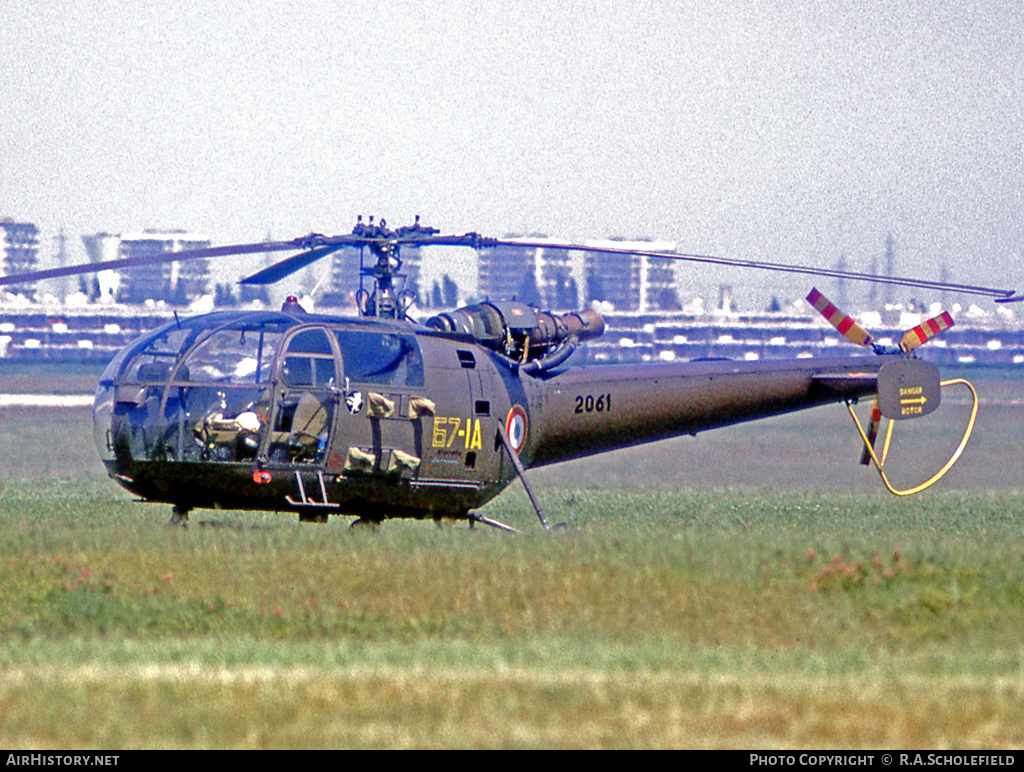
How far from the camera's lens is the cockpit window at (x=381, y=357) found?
16.5m

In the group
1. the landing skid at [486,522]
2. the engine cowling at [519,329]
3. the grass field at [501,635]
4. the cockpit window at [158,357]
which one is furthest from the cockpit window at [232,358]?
the landing skid at [486,522]

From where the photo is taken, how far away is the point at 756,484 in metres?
40.5

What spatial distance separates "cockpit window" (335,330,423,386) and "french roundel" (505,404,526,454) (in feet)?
5.53

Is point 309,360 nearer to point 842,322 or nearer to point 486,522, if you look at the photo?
point 486,522

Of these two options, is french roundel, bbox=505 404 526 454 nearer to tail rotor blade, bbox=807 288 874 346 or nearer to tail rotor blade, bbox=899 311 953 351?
tail rotor blade, bbox=807 288 874 346

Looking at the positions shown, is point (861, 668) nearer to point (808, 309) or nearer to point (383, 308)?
point (383, 308)

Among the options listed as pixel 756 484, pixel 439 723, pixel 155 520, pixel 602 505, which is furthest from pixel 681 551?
pixel 756 484

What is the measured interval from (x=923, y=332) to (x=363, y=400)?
1016 centimetres

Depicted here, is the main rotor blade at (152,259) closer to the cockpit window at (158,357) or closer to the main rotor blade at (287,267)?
the main rotor blade at (287,267)

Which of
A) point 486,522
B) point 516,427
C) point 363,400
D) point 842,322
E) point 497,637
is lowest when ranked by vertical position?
point 497,637

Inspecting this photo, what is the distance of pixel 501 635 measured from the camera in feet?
42.9

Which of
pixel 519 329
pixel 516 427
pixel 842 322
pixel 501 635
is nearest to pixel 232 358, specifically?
pixel 516 427

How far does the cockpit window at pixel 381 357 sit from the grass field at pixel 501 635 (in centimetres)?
179
